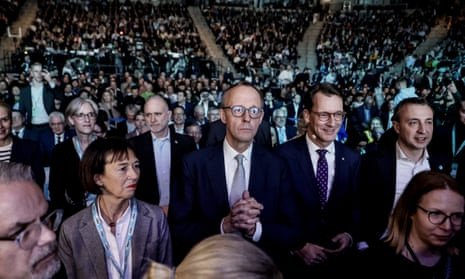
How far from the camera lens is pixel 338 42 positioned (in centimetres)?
1970

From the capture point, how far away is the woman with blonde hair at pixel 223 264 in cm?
104

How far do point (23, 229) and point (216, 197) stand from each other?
1.14 metres

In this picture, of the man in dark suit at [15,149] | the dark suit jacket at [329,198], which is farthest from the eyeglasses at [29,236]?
the man in dark suit at [15,149]

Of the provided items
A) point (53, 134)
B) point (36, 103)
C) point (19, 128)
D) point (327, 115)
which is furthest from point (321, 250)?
point (36, 103)

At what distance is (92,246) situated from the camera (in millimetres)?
1956

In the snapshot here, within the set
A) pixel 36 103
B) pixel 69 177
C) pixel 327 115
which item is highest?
pixel 36 103

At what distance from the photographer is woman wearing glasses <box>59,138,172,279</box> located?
196cm

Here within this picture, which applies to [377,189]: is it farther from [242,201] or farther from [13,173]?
[13,173]

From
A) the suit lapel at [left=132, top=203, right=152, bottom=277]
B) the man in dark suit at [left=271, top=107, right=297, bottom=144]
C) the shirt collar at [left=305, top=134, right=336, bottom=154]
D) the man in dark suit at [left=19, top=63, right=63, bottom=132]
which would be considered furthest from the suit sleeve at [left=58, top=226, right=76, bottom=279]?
the man in dark suit at [left=271, top=107, right=297, bottom=144]

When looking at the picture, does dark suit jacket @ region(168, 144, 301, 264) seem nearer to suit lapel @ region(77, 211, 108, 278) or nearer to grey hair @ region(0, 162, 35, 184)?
suit lapel @ region(77, 211, 108, 278)

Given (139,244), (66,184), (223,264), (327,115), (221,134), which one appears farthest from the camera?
(221,134)

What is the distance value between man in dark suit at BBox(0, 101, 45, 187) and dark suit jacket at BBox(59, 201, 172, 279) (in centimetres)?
138

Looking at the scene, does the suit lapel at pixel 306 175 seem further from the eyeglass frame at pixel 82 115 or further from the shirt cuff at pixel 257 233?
the eyeglass frame at pixel 82 115

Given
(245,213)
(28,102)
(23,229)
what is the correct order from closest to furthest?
(23,229) → (245,213) → (28,102)
